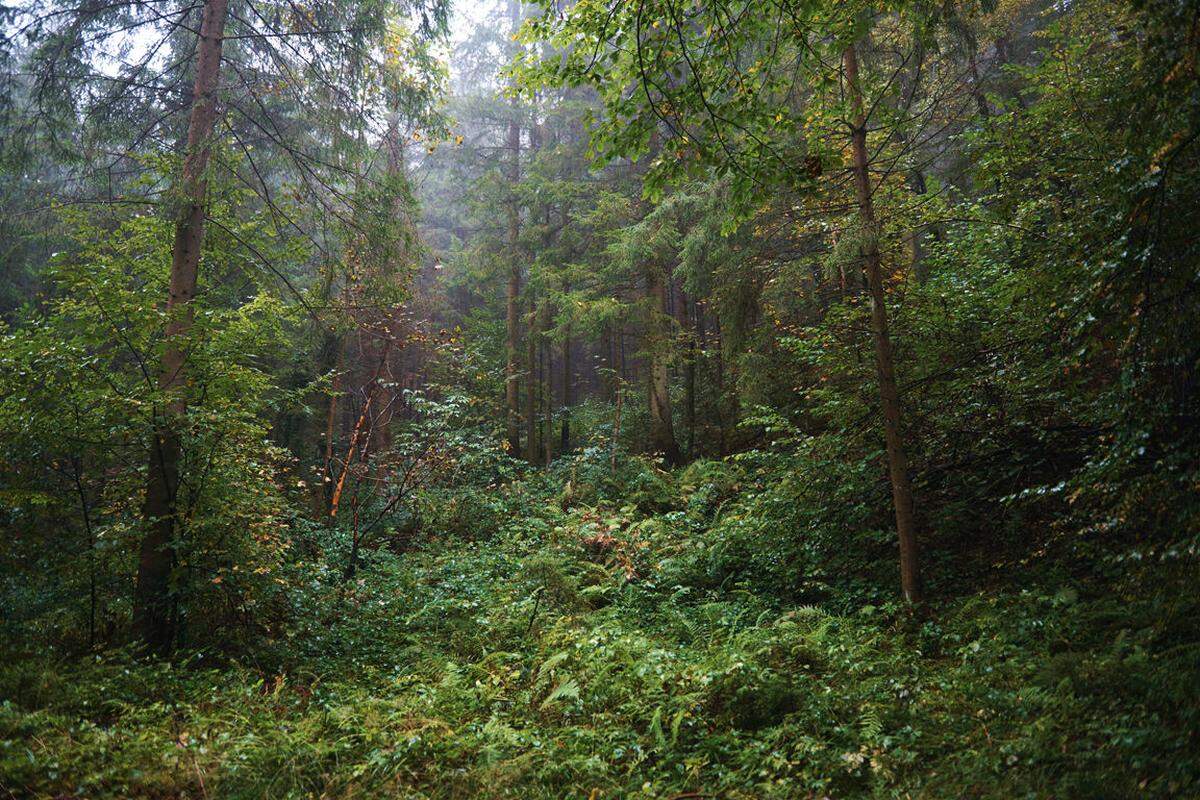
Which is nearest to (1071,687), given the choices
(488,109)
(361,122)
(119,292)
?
(119,292)

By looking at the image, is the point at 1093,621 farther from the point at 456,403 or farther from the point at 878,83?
the point at 456,403

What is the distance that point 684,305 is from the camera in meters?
16.2

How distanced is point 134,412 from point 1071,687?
304 inches

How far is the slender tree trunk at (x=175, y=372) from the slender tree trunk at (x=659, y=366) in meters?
9.58

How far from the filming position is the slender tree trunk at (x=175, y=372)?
5816 millimetres

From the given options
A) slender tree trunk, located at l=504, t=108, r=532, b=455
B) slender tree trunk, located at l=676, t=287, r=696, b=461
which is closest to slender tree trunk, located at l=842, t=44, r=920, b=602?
slender tree trunk, located at l=676, t=287, r=696, b=461

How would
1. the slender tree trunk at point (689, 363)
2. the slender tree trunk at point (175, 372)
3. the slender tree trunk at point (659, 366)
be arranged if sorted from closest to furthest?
the slender tree trunk at point (175, 372)
the slender tree trunk at point (659, 366)
the slender tree trunk at point (689, 363)

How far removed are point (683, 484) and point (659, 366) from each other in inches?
151

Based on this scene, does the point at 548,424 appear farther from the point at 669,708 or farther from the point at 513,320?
the point at 669,708

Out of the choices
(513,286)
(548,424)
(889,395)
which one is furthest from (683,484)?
(513,286)

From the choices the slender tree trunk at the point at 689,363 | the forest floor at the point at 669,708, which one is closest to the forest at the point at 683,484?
the forest floor at the point at 669,708

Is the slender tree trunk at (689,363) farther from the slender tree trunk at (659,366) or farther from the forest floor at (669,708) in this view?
the forest floor at (669,708)

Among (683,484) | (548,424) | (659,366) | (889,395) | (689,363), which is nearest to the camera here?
(889,395)

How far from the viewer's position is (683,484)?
1173 cm
